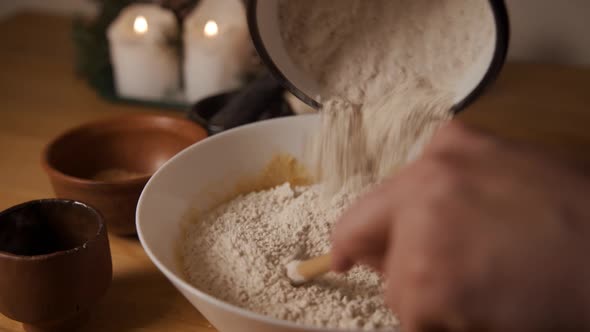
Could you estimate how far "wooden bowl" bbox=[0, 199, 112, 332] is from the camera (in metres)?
0.55

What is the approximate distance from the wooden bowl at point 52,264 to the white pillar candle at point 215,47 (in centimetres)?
45

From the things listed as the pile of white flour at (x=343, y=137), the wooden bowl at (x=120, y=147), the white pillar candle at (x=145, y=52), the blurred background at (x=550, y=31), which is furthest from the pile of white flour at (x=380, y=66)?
the blurred background at (x=550, y=31)

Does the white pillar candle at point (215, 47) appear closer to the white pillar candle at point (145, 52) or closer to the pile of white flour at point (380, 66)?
the white pillar candle at point (145, 52)

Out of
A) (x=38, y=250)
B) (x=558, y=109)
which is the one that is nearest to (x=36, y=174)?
(x=38, y=250)

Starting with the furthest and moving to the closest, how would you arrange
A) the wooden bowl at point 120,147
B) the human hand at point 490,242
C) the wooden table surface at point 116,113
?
the wooden bowl at point 120,147, the wooden table surface at point 116,113, the human hand at point 490,242

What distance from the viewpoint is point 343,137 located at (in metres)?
0.68

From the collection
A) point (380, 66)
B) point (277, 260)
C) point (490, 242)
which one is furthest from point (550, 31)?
point (490, 242)

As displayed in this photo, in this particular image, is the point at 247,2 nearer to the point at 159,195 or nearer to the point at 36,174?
the point at 159,195

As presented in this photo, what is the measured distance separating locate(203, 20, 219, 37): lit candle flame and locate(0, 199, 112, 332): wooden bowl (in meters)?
0.45

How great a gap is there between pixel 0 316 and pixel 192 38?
0.54m

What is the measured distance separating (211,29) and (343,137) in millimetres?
421

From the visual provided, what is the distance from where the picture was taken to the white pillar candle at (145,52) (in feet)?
3.38

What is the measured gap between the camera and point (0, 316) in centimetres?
64

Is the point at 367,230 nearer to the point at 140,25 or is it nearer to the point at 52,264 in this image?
the point at 52,264
